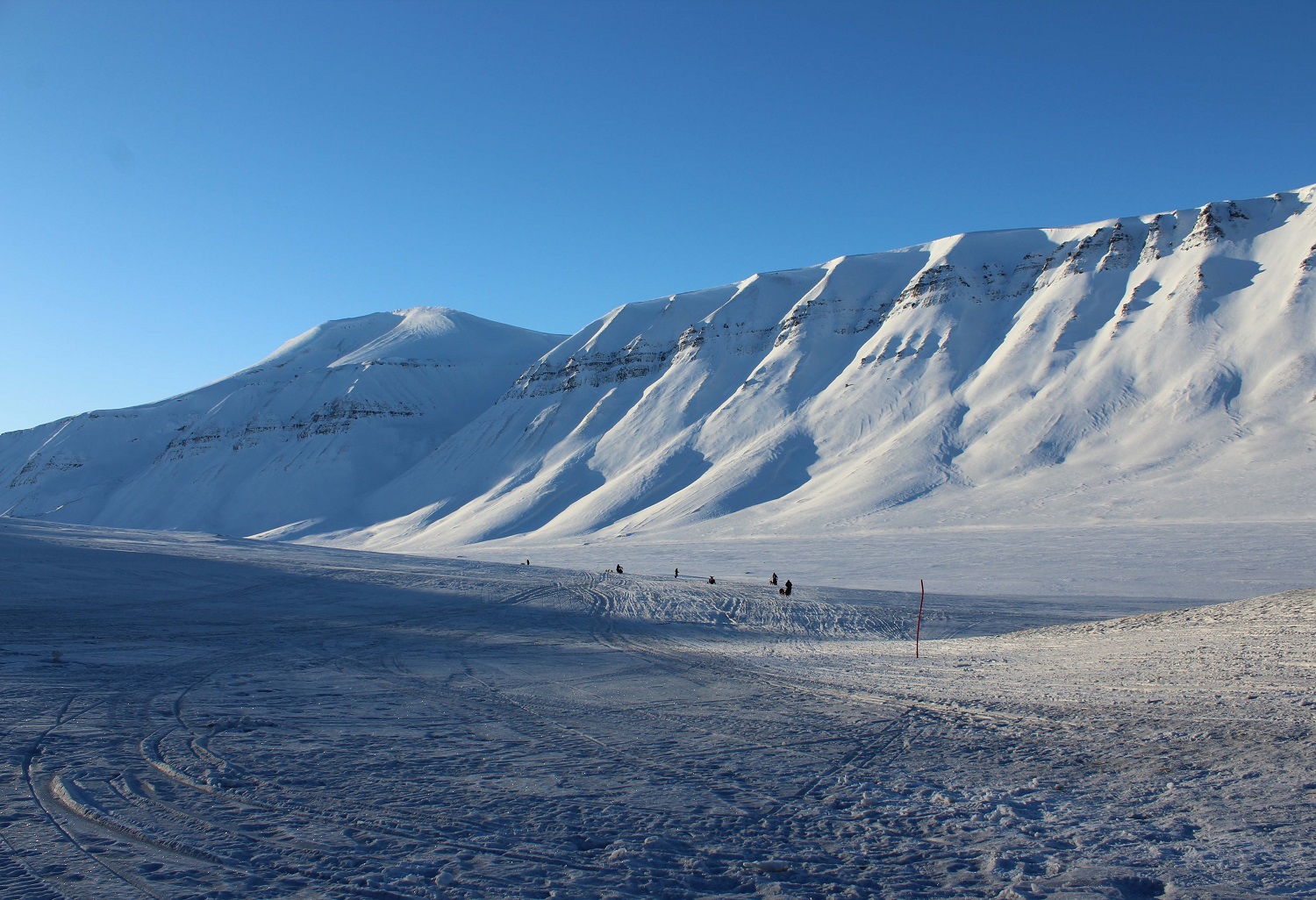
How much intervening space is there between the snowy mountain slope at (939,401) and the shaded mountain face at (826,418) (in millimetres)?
347

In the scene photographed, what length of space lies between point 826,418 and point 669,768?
286 feet

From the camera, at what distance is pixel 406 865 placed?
4.66 metres

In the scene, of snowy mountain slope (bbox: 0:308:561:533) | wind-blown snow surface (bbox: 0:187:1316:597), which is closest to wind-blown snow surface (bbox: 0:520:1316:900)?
wind-blown snow surface (bbox: 0:187:1316:597)

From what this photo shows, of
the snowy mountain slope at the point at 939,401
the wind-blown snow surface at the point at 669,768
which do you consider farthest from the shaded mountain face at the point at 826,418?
the wind-blown snow surface at the point at 669,768

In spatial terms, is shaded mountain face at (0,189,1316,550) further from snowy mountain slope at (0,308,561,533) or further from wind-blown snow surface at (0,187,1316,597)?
snowy mountain slope at (0,308,561,533)

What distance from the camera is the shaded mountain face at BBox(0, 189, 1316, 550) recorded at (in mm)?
64750

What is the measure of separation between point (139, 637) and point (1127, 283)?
330ft

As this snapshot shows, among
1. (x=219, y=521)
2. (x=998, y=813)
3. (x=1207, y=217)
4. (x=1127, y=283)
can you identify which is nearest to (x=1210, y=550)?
(x=998, y=813)

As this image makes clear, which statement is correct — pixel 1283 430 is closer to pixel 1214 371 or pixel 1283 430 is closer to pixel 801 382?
pixel 1214 371

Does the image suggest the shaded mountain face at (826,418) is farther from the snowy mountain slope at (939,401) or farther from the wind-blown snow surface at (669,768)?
the wind-blown snow surface at (669,768)

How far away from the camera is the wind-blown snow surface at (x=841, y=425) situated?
60.6 metres

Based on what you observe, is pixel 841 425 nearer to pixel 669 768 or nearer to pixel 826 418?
pixel 826 418

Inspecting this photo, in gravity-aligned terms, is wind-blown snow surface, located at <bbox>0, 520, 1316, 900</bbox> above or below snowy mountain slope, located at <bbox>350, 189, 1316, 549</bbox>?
below

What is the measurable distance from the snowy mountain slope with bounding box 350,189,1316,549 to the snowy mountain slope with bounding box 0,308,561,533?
42.7 feet
